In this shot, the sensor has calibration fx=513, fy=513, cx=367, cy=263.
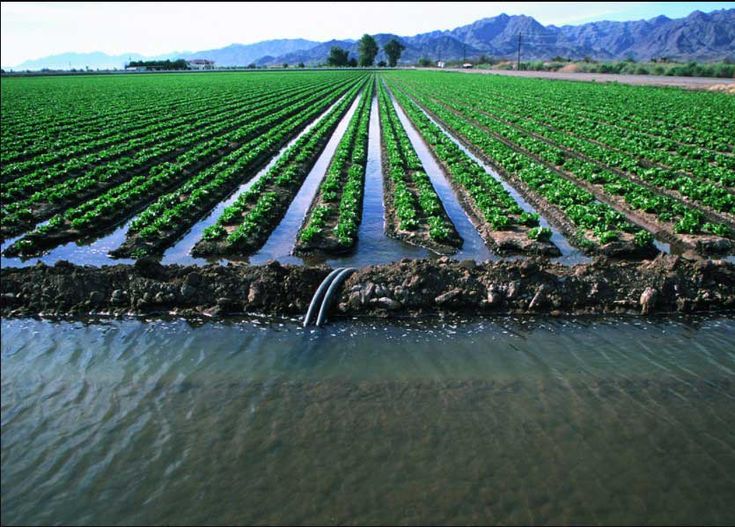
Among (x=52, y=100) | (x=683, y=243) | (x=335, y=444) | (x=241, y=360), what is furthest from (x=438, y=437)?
A: (x=52, y=100)

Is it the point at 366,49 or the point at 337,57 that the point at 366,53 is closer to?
the point at 366,49

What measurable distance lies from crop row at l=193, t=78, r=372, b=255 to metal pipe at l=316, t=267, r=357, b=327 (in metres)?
4.01

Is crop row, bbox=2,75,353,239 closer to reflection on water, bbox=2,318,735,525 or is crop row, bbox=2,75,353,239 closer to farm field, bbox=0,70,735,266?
farm field, bbox=0,70,735,266

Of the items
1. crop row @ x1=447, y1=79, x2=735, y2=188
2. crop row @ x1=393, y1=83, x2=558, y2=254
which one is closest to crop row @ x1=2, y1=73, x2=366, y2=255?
crop row @ x1=393, y1=83, x2=558, y2=254

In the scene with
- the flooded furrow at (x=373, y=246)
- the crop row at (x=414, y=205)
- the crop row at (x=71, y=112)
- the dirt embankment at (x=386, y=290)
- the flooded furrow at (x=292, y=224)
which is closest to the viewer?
the dirt embankment at (x=386, y=290)

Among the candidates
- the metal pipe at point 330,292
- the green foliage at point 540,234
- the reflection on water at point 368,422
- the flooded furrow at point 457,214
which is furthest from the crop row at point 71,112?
the green foliage at point 540,234

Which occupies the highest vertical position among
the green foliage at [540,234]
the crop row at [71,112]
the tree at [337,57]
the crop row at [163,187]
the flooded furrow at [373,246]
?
the tree at [337,57]

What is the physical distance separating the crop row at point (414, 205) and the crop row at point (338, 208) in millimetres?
1216

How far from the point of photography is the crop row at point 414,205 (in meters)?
14.4

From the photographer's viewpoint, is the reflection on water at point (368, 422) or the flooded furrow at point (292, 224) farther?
the flooded furrow at point (292, 224)

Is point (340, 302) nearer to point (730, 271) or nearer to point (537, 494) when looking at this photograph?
point (537, 494)

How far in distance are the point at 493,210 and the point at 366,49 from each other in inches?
6831

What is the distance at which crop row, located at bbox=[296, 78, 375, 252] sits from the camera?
14156 millimetres

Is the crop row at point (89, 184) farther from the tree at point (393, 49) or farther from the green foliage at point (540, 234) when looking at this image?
the tree at point (393, 49)
